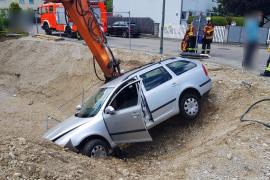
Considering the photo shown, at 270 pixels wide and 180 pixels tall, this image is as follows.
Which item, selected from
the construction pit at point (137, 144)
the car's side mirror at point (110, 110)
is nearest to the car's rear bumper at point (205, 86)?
the construction pit at point (137, 144)

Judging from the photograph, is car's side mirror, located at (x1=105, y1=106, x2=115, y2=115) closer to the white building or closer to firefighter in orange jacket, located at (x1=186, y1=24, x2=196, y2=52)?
firefighter in orange jacket, located at (x1=186, y1=24, x2=196, y2=52)

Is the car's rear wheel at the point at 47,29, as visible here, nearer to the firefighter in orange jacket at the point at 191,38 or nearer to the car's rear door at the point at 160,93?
the firefighter in orange jacket at the point at 191,38

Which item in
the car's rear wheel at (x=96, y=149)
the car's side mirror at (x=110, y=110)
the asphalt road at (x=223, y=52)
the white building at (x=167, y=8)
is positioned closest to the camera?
the car's rear wheel at (x=96, y=149)

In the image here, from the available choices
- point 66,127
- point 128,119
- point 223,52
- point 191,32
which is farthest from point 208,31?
point 66,127

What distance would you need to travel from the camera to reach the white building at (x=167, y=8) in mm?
35438

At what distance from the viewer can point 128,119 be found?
8.23 m

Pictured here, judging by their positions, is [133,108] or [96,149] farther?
[133,108]

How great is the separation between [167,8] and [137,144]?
31.5m

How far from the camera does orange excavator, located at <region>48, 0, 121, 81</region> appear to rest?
10781 millimetres

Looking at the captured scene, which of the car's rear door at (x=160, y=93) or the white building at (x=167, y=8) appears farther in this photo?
the white building at (x=167, y=8)

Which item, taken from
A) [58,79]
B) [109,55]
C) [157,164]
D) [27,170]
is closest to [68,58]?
[58,79]

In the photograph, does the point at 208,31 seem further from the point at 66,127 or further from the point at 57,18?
the point at 57,18

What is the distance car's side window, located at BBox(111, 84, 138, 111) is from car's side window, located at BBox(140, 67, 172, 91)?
0.58 meters

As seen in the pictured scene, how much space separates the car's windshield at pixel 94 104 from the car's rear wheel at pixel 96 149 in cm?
69
